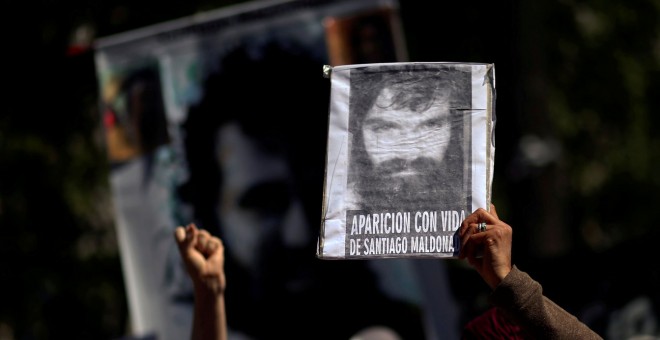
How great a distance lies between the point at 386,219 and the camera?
2.83m

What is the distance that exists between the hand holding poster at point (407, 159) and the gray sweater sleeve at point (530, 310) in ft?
0.61

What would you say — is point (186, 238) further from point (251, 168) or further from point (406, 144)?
point (251, 168)

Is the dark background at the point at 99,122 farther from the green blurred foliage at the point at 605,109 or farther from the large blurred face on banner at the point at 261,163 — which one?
the large blurred face on banner at the point at 261,163

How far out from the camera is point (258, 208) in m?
4.91

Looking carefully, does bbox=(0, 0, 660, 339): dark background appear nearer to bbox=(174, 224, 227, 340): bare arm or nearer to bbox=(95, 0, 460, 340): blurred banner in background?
bbox=(95, 0, 460, 340): blurred banner in background

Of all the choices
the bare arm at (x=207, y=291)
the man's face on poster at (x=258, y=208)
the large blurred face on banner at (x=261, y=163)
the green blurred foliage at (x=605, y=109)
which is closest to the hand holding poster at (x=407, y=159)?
the bare arm at (x=207, y=291)

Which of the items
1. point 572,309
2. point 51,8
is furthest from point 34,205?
point 572,309

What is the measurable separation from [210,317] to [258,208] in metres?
1.62

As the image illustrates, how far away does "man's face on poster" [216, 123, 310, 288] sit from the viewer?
4871 mm

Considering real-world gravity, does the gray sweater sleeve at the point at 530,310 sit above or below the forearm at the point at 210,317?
above

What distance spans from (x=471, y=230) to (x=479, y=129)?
11.3 inches

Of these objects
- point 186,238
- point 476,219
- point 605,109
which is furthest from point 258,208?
point 605,109

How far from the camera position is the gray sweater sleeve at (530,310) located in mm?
2607

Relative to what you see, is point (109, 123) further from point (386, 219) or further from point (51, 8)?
point (51, 8)
